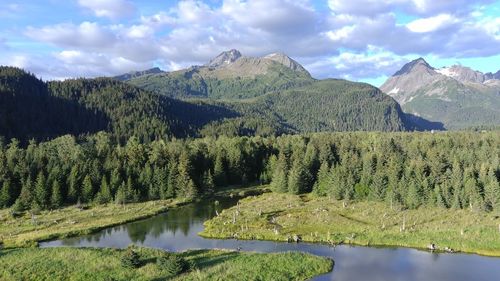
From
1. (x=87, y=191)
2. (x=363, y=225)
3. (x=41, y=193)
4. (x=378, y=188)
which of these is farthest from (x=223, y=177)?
(x=363, y=225)

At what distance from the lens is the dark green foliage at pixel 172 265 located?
5756 cm

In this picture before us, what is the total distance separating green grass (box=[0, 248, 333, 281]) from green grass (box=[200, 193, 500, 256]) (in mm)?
17154

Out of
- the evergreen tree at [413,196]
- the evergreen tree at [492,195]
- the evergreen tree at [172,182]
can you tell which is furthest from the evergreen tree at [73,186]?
the evergreen tree at [492,195]

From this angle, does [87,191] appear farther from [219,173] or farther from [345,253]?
[345,253]

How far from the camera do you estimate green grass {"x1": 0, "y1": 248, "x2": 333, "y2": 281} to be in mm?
57625

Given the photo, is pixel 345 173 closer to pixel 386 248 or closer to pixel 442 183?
pixel 442 183

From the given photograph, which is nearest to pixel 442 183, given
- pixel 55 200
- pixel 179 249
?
pixel 179 249

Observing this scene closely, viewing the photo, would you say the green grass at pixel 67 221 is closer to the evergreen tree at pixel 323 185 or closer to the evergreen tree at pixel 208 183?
the evergreen tree at pixel 208 183

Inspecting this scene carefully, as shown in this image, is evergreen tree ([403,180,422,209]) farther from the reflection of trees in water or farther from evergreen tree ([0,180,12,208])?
evergreen tree ([0,180,12,208])

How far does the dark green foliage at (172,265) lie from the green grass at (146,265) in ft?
2.00

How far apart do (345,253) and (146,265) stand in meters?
30.9

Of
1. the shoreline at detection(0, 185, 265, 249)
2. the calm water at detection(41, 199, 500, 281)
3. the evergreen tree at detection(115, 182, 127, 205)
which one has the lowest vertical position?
the calm water at detection(41, 199, 500, 281)

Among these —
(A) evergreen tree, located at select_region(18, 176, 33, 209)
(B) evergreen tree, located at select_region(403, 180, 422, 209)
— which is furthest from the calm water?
(B) evergreen tree, located at select_region(403, 180, 422, 209)

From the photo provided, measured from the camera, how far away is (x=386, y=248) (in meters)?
76.4
